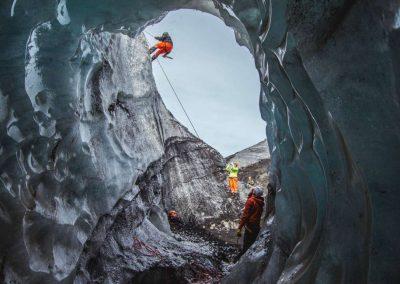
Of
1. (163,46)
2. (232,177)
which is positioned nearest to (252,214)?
(232,177)


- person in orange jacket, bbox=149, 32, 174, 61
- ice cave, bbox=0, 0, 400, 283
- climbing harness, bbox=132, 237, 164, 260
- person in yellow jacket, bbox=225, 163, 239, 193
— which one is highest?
person in orange jacket, bbox=149, 32, 174, 61

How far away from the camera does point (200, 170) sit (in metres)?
11.7

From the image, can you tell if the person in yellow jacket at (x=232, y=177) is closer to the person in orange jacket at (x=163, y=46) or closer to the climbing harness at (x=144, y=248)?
the person in orange jacket at (x=163, y=46)

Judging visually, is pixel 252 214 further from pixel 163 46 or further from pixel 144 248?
pixel 163 46

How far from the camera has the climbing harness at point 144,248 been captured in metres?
6.18

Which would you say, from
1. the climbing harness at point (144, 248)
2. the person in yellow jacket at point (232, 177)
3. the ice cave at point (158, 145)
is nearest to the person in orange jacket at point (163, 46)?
the ice cave at point (158, 145)

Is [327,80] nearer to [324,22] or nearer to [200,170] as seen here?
[324,22]

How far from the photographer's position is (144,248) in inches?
251

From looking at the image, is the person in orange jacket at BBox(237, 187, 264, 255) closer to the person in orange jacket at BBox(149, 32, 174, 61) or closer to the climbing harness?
the climbing harness

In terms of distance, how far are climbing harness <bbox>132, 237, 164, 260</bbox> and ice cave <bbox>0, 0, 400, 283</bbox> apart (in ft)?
0.15

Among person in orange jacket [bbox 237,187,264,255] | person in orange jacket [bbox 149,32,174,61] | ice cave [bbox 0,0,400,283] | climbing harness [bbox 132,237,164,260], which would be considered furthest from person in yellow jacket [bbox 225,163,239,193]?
climbing harness [bbox 132,237,164,260]

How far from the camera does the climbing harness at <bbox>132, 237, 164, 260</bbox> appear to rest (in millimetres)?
6180

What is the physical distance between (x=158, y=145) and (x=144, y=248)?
2427mm

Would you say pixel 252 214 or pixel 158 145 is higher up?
pixel 158 145
